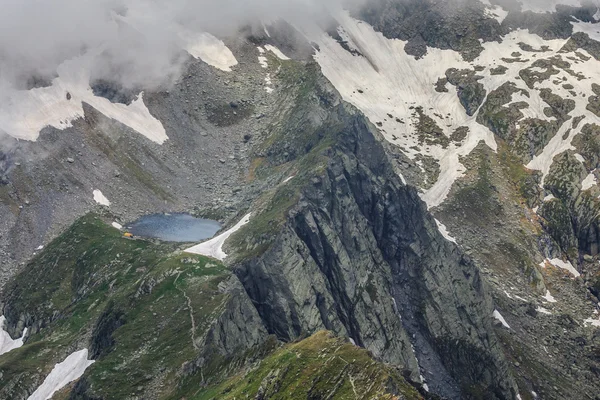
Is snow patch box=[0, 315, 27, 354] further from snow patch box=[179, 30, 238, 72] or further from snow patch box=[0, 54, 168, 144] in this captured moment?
snow patch box=[179, 30, 238, 72]

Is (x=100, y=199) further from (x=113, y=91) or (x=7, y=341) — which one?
(x=7, y=341)

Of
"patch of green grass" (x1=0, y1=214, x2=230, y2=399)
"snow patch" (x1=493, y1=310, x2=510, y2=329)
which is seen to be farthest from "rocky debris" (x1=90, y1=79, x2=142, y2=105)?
"snow patch" (x1=493, y1=310, x2=510, y2=329)

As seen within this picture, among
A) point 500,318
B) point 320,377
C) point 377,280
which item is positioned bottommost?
point 500,318

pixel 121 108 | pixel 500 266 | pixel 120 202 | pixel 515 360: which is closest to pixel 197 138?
pixel 121 108

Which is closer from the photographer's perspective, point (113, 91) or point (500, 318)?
point (500, 318)

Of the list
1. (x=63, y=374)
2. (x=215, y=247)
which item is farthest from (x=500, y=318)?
(x=63, y=374)

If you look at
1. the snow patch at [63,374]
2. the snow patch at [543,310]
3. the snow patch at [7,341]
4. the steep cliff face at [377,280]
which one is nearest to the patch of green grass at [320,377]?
the snow patch at [63,374]
